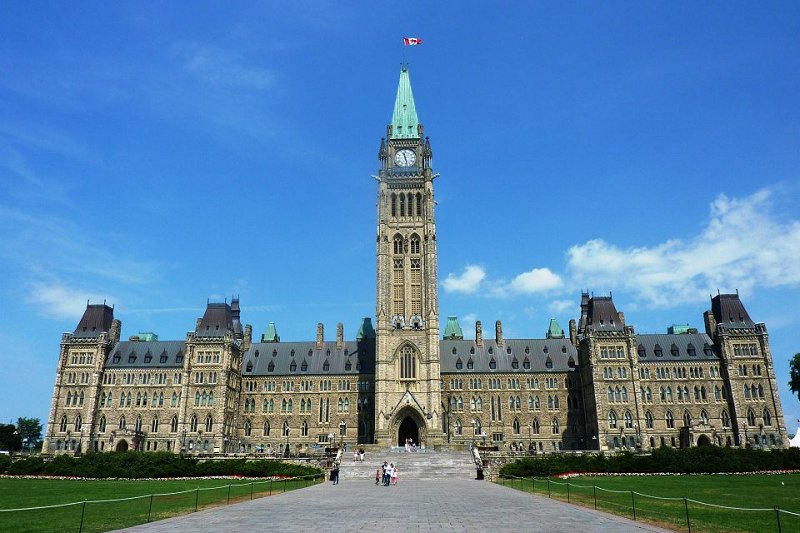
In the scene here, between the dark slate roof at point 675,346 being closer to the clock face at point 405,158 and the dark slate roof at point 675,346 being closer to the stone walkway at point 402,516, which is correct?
the clock face at point 405,158

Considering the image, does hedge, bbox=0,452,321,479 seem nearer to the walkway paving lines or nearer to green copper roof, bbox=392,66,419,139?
the walkway paving lines

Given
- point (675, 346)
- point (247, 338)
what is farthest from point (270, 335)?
point (675, 346)

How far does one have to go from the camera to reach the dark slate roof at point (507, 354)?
94.1 metres

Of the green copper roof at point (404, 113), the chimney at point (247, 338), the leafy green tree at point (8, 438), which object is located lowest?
the leafy green tree at point (8, 438)

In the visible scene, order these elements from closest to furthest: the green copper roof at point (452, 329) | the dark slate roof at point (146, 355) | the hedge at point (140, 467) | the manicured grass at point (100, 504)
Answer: the manicured grass at point (100, 504) → the hedge at point (140, 467) → the dark slate roof at point (146, 355) → the green copper roof at point (452, 329)

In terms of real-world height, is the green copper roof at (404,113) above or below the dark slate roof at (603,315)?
above

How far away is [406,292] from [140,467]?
4521cm

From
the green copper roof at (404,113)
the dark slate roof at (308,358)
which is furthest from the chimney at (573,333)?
the green copper roof at (404,113)

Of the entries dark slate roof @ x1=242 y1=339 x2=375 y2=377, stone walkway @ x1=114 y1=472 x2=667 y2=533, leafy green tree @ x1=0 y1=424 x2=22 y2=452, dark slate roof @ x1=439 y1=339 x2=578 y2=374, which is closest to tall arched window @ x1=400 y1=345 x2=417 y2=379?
dark slate roof @ x1=242 y1=339 x2=375 y2=377

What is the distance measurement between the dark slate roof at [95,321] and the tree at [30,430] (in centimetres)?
3939

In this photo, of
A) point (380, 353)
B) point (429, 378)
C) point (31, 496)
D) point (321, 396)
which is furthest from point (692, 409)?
point (31, 496)

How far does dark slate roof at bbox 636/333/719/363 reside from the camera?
290 feet

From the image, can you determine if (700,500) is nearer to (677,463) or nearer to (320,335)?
(677,463)

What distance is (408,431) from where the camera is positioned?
279 ft
